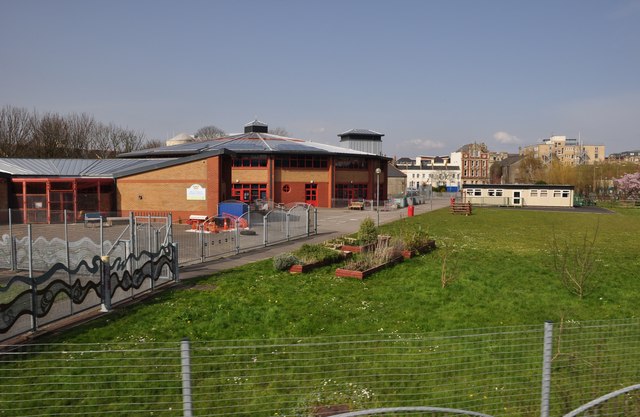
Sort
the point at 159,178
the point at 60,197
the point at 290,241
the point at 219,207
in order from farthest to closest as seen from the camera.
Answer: the point at 60,197 < the point at 159,178 < the point at 219,207 < the point at 290,241

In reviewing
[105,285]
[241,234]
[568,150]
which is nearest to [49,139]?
[241,234]

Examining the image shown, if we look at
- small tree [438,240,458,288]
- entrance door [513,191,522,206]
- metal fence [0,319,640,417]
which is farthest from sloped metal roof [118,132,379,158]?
metal fence [0,319,640,417]

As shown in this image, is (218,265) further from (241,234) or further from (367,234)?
(241,234)

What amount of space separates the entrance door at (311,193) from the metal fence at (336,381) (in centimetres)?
4509

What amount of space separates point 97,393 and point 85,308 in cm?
482

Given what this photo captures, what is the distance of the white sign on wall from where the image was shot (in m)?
33.3

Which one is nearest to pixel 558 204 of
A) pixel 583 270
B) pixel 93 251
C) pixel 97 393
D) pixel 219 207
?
pixel 219 207

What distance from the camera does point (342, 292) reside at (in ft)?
43.8

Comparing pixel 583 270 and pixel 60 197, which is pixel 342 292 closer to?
pixel 583 270

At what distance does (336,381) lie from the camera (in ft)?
23.4

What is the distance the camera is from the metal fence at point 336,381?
21.5 ft

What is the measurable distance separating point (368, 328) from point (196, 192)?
83.6ft

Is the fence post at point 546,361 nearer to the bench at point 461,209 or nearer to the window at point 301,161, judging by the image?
the bench at point 461,209

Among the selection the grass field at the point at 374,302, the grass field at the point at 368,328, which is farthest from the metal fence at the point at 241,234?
the grass field at the point at 368,328
